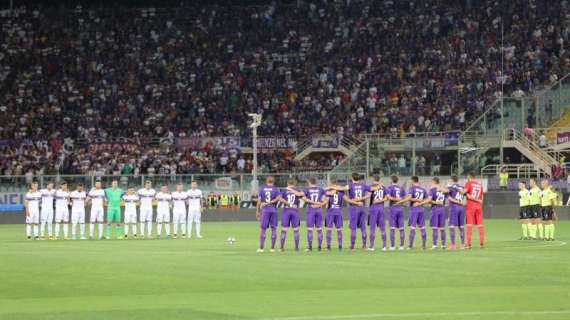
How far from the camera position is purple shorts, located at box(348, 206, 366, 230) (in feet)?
104

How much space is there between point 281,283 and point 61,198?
67.5ft

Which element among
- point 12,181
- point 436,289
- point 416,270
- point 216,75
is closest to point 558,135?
point 216,75

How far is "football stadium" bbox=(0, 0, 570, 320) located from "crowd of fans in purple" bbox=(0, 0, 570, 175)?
14cm

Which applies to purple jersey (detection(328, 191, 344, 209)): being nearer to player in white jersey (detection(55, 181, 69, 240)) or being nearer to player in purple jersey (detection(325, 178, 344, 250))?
player in purple jersey (detection(325, 178, 344, 250))

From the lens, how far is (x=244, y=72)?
73.9 meters

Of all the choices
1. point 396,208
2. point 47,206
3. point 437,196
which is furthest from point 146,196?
point 437,196

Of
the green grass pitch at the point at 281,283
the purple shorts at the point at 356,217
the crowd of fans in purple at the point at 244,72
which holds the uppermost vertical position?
the crowd of fans in purple at the point at 244,72

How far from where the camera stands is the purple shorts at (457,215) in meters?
32.1

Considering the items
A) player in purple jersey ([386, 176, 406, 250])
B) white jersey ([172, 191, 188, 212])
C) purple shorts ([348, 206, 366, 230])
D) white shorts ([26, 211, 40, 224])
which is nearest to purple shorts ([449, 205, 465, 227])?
player in purple jersey ([386, 176, 406, 250])

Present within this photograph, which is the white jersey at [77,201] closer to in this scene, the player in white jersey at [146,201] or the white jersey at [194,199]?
the player in white jersey at [146,201]

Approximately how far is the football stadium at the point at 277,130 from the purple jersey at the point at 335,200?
0.10 metres

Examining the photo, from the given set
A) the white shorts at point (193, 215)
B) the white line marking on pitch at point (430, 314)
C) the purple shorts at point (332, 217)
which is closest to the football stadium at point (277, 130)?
the purple shorts at point (332, 217)

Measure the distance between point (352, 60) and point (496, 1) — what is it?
32.0 feet

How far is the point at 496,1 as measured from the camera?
2773 inches
